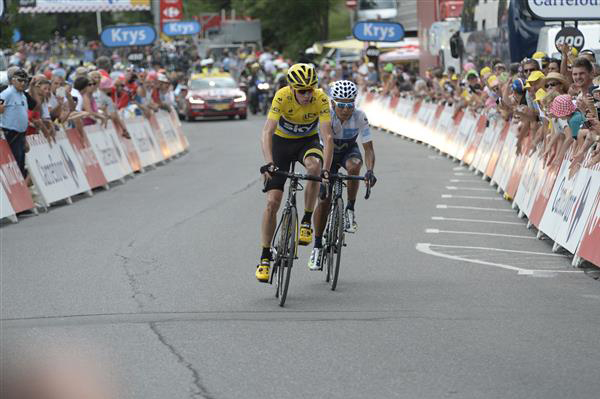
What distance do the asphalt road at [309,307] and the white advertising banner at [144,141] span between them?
7.97 m

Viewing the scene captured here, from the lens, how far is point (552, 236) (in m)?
13.9

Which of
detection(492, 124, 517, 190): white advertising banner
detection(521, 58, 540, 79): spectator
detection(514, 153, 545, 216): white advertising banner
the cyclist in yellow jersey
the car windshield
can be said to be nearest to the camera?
the cyclist in yellow jersey

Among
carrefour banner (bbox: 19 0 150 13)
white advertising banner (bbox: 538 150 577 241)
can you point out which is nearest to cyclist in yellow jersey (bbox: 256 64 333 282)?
white advertising banner (bbox: 538 150 577 241)

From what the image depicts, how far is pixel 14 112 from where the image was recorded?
18141 millimetres

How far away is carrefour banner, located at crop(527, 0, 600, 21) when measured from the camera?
20641 mm

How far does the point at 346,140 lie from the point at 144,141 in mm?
15928

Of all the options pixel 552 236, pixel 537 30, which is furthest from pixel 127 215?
pixel 537 30

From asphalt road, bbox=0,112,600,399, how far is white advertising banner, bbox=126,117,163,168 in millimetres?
7968

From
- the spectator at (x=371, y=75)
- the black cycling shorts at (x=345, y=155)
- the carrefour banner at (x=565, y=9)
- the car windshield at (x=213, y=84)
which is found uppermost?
the carrefour banner at (x=565, y=9)

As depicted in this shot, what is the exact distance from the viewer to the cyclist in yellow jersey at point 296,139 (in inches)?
411

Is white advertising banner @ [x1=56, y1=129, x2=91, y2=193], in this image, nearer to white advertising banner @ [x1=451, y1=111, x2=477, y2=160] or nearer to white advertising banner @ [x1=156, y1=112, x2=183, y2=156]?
white advertising banner @ [x1=451, y1=111, x2=477, y2=160]

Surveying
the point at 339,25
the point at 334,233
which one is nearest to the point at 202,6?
the point at 339,25

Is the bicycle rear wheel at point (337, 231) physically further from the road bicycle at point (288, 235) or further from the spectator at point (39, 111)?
the spectator at point (39, 111)

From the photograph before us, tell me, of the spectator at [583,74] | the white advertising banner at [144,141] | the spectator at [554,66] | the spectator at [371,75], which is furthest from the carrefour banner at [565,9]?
the spectator at [371,75]
